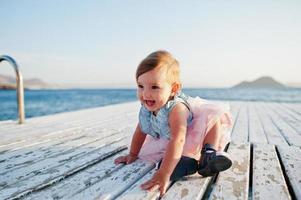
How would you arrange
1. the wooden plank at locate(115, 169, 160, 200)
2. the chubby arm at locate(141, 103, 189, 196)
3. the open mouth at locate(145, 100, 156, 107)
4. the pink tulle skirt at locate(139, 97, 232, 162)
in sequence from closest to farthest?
the wooden plank at locate(115, 169, 160, 200) → the chubby arm at locate(141, 103, 189, 196) → the open mouth at locate(145, 100, 156, 107) → the pink tulle skirt at locate(139, 97, 232, 162)

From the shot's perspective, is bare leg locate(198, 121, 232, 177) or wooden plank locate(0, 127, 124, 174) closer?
bare leg locate(198, 121, 232, 177)

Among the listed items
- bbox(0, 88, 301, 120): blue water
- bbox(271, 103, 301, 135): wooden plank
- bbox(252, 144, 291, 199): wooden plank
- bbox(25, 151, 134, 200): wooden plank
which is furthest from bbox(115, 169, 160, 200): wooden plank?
bbox(0, 88, 301, 120): blue water

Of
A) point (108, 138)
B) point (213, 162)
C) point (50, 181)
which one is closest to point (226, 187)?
point (213, 162)

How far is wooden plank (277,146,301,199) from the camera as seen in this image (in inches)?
51.7

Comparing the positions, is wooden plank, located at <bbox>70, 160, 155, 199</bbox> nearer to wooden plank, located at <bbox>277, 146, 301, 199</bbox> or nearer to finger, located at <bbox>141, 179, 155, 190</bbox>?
finger, located at <bbox>141, 179, 155, 190</bbox>

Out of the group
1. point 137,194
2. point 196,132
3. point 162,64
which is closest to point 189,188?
point 137,194

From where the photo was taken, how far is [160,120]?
1554mm

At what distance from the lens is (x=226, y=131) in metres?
1.90

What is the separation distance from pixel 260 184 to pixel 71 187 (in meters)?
0.92

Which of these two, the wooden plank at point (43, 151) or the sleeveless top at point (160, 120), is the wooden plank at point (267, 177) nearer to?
the sleeveless top at point (160, 120)

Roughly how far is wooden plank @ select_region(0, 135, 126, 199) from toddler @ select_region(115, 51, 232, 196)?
265mm

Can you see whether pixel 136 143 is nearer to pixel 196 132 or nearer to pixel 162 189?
pixel 196 132

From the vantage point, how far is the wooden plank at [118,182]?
1.18 meters

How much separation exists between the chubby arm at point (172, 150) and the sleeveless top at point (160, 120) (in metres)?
0.04
